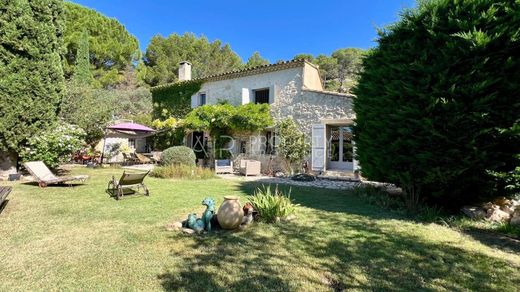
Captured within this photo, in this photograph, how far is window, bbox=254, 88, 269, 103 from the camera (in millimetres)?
15933

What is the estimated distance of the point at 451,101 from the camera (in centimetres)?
529

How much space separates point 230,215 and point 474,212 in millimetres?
4936

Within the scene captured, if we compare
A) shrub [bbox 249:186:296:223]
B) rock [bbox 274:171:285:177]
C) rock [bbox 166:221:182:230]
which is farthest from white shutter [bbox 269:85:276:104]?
rock [bbox 166:221:182:230]

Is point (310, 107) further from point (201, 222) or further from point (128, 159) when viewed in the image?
point (128, 159)

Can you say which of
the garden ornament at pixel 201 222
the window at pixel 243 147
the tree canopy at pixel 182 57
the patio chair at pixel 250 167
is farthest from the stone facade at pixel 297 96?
the tree canopy at pixel 182 57

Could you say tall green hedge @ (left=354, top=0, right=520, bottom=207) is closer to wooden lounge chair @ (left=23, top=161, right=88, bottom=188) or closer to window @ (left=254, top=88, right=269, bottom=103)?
wooden lounge chair @ (left=23, top=161, right=88, bottom=188)

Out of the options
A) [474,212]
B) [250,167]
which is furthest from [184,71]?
[474,212]

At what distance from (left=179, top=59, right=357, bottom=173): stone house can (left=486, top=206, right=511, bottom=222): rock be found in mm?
7442

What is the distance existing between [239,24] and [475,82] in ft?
71.5

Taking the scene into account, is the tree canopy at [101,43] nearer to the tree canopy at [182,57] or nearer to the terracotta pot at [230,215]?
the tree canopy at [182,57]

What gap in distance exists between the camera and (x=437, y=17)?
571cm

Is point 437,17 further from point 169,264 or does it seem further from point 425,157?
point 169,264

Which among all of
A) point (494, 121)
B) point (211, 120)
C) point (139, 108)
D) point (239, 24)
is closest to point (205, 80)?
point (211, 120)

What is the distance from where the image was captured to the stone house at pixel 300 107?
1321 cm
